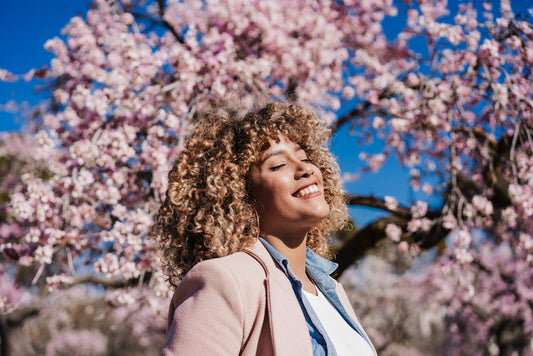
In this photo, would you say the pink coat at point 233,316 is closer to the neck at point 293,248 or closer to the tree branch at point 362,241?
the neck at point 293,248

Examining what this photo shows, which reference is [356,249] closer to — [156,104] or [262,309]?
[156,104]

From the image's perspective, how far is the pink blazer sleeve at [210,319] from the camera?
1.60m

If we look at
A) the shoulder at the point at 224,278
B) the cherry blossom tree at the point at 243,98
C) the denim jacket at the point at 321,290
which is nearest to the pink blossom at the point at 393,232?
the cherry blossom tree at the point at 243,98

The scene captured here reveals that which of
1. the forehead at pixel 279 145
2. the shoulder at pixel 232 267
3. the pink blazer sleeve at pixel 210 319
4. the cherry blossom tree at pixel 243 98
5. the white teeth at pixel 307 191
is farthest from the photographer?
the cherry blossom tree at pixel 243 98

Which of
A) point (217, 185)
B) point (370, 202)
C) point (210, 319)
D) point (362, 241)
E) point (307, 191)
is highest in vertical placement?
point (217, 185)

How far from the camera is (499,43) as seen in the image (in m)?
5.75

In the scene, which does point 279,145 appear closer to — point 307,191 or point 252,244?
point 307,191

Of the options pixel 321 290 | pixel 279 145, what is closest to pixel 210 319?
pixel 321 290

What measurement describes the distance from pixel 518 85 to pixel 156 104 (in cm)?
372

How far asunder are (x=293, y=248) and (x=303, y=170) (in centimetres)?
30

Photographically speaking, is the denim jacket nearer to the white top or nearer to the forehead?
the white top

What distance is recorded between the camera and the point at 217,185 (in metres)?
2.08

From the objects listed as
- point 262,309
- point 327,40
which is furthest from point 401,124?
point 262,309

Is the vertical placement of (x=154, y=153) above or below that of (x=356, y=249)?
above
